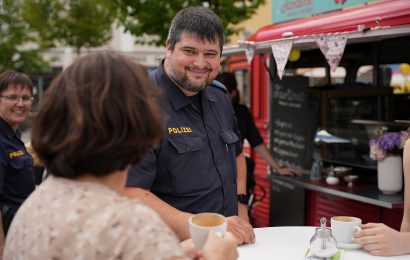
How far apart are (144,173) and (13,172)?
1478 mm

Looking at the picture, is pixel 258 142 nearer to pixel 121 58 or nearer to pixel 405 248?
pixel 405 248

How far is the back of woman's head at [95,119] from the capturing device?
1.17m

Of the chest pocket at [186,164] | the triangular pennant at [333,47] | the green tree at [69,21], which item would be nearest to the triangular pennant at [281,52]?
the triangular pennant at [333,47]

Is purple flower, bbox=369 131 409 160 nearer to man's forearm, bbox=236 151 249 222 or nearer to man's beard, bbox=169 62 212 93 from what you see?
man's forearm, bbox=236 151 249 222

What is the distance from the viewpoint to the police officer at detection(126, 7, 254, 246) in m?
2.27

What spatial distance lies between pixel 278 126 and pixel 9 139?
322 centimetres

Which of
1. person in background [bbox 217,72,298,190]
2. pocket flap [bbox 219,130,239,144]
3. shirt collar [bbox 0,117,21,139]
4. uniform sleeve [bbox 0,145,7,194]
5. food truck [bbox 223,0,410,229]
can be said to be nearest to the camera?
pocket flap [bbox 219,130,239,144]

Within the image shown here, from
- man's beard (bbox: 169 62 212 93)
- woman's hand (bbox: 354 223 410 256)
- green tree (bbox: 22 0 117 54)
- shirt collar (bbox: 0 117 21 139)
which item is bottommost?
woman's hand (bbox: 354 223 410 256)

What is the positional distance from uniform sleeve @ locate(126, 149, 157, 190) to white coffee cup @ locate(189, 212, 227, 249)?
69cm

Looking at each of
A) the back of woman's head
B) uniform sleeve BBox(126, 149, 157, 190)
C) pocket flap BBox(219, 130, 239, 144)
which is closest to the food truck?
pocket flap BBox(219, 130, 239, 144)

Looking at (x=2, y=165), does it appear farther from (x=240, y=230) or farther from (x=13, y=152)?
(x=240, y=230)

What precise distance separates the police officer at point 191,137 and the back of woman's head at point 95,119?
92 centimetres

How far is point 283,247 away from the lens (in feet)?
7.10

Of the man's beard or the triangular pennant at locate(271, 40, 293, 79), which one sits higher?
the triangular pennant at locate(271, 40, 293, 79)
